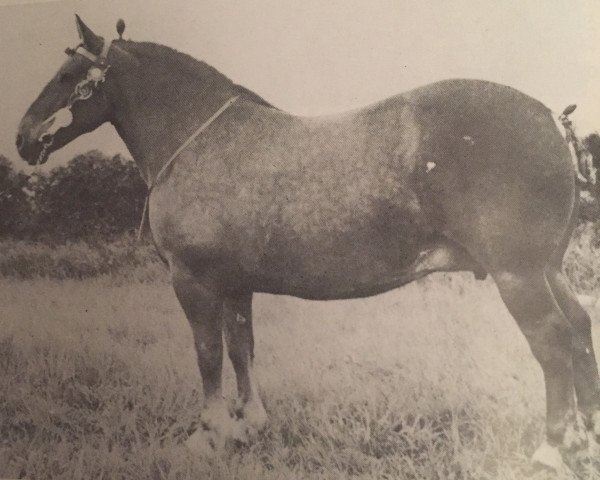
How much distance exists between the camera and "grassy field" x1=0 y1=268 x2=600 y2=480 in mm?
1484

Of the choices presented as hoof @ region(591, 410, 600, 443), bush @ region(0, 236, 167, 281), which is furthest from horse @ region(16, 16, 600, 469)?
bush @ region(0, 236, 167, 281)

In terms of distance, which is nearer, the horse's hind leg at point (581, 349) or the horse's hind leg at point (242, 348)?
the horse's hind leg at point (581, 349)

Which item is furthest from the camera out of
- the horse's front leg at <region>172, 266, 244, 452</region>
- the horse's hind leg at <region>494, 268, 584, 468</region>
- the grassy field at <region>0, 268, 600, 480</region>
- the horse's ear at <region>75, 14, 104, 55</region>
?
the horse's ear at <region>75, 14, 104, 55</region>

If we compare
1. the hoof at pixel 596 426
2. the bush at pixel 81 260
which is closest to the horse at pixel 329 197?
the hoof at pixel 596 426

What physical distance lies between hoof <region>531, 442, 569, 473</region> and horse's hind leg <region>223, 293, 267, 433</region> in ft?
2.12

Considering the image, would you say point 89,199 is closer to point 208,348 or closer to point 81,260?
point 81,260

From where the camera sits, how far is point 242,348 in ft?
5.42

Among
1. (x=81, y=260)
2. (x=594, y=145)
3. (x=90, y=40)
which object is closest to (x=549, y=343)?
(x=594, y=145)

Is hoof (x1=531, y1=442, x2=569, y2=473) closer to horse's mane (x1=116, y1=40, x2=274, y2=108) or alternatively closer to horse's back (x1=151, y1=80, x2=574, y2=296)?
horse's back (x1=151, y1=80, x2=574, y2=296)

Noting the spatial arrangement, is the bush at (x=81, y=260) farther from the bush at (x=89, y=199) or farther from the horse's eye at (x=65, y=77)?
the horse's eye at (x=65, y=77)

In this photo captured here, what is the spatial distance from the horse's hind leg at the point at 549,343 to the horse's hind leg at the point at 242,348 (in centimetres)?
62

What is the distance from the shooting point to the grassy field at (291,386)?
1.48m

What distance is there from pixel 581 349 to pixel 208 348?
0.87m

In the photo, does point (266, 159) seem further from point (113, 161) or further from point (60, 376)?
point (60, 376)
